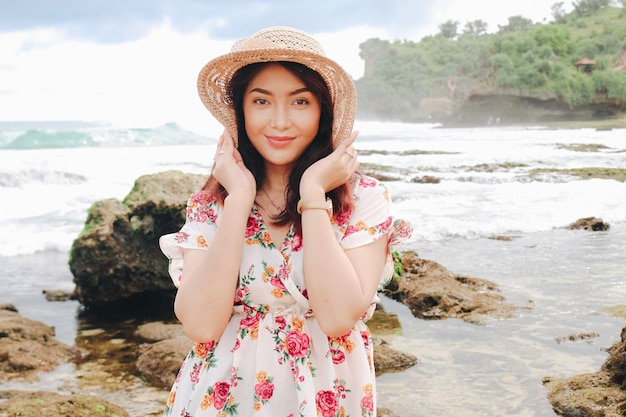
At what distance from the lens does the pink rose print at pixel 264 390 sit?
181cm

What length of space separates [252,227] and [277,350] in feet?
1.16

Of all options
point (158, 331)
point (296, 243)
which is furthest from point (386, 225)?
point (158, 331)

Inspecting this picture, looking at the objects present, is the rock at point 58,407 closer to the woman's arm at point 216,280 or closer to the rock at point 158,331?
the woman's arm at point 216,280

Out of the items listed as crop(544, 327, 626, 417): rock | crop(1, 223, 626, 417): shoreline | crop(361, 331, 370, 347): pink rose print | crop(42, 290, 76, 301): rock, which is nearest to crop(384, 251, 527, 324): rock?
crop(1, 223, 626, 417): shoreline

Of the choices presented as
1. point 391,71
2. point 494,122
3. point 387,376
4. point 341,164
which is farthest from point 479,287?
point 391,71

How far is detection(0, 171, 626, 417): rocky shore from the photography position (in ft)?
12.1

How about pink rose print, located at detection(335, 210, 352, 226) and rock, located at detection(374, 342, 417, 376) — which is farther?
rock, located at detection(374, 342, 417, 376)

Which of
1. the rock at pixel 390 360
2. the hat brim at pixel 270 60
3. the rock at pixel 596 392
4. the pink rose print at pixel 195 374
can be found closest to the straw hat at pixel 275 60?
→ the hat brim at pixel 270 60

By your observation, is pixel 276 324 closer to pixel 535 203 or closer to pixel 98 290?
pixel 98 290

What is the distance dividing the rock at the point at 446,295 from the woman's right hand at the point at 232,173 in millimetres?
3868

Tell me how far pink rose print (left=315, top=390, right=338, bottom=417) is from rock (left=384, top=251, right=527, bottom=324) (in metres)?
3.88

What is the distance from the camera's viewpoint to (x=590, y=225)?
32.6ft

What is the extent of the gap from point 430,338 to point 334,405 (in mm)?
3489

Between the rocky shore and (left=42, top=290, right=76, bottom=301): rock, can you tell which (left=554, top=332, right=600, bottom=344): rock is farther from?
(left=42, top=290, right=76, bottom=301): rock
